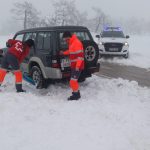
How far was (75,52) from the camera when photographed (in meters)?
7.70

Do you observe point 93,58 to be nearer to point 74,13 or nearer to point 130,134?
point 130,134

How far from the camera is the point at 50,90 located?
879 cm

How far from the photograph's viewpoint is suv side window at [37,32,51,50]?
332 inches

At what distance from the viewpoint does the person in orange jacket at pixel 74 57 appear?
25.2ft

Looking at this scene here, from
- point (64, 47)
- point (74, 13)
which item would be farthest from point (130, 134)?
point (74, 13)

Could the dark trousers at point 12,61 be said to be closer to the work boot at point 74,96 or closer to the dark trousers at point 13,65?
the dark trousers at point 13,65

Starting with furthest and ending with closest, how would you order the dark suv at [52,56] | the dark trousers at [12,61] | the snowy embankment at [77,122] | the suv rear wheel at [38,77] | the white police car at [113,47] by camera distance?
the white police car at [113,47] < the suv rear wheel at [38,77] < the dark suv at [52,56] < the dark trousers at [12,61] < the snowy embankment at [77,122]

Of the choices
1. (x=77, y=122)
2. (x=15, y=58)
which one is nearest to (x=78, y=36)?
(x=15, y=58)

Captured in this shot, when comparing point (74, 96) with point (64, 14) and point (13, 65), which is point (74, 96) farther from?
point (64, 14)

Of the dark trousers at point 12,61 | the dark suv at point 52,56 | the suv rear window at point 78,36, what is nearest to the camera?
the dark trousers at point 12,61

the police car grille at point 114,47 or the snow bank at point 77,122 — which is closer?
the snow bank at point 77,122

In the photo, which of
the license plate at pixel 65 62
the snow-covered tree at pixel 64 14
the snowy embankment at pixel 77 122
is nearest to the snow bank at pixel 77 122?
the snowy embankment at pixel 77 122

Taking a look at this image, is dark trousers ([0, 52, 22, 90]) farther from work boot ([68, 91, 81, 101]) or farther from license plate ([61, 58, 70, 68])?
work boot ([68, 91, 81, 101])

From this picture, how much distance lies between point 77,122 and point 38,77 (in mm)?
3203
